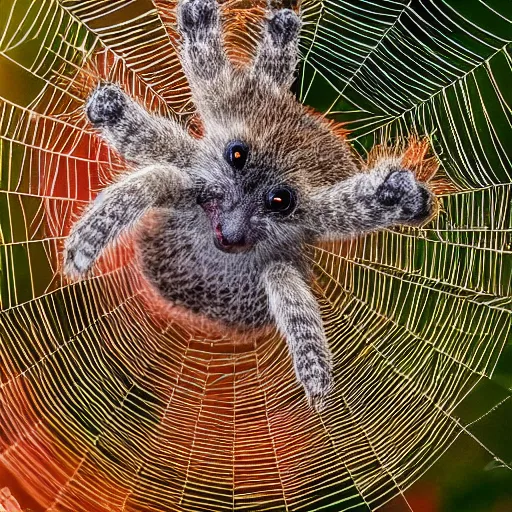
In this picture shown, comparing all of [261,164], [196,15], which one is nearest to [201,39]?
[196,15]

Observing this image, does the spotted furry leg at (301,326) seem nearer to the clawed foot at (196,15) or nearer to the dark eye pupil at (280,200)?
the dark eye pupil at (280,200)

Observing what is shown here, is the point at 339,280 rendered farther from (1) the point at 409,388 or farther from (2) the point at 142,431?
(2) the point at 142,431

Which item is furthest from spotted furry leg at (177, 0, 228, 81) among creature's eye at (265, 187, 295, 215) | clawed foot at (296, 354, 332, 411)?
clawed foot at (296, 354, 332, 411)

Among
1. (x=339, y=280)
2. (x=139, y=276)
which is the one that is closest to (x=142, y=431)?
(x=139, y=276)

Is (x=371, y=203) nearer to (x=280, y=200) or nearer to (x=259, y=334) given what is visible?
(x=280, y=200)

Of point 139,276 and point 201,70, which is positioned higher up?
point 201,70
